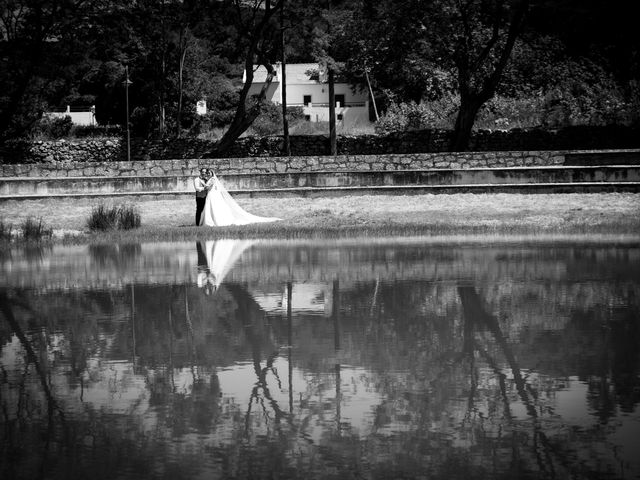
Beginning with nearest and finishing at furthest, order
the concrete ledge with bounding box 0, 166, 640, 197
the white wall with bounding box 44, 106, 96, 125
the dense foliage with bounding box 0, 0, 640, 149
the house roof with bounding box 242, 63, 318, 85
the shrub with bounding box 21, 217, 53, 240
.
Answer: the shrub with bounding box 21, 217, 53, 240, the concrete ledge with bounding box 0, 166, 640, 197, the dense foliage with bounding box 0, 0, 640, 149, the white wall with bounding box 44, 106, 96, 125, the house roof with bounding box 242, 63, 318, 85

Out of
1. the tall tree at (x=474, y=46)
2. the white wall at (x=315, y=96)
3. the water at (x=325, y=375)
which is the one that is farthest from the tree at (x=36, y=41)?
the white wall at (x=315, y=96)

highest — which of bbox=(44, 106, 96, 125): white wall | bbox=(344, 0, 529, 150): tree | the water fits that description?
bbox=(344, 0, 529, 150): tree

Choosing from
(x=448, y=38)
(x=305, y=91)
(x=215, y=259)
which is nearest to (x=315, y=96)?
(x=305, y=91)

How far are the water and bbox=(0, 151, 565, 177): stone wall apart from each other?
1719cm

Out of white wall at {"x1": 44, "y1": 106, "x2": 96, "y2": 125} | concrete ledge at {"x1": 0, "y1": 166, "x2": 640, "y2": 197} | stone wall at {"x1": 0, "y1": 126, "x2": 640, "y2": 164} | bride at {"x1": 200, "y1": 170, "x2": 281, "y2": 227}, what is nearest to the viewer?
bride at {"x1": 200, "y1": 170, "x2": 281, "y2": 227}

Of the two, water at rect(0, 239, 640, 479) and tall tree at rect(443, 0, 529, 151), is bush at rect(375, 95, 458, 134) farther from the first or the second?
water at rect(0, 239, 640, 479)

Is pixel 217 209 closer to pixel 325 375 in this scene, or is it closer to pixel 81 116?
pixel 325 375

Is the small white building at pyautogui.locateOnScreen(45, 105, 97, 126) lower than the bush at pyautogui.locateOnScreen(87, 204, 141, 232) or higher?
higher

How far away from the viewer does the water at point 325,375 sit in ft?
20.5

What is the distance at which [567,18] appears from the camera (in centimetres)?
3928

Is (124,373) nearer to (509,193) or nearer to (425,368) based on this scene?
(425,368)

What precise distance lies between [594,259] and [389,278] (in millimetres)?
4315

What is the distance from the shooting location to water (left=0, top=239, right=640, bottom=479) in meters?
6.25

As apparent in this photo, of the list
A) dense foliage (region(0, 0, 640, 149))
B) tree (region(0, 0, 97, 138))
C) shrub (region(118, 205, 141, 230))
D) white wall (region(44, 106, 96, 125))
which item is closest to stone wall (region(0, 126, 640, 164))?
dense foliage (region(0, 0, 640, 149))
